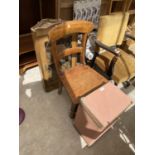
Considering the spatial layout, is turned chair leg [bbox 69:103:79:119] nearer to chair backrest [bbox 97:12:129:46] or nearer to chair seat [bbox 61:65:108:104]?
chair seat [bbox 61:65:108:104]

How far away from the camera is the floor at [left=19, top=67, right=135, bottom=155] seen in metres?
1.38

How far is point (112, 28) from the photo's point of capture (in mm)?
1785

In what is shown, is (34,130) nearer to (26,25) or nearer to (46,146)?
(46,146)

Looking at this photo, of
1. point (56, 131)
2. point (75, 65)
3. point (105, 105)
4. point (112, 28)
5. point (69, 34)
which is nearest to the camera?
point (105, 105)

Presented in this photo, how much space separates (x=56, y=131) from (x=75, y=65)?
2.40 feet

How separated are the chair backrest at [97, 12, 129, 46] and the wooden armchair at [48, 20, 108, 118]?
34 centimetres

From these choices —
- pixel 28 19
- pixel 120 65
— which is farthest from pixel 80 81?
pixel 28 19

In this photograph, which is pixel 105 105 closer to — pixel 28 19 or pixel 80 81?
pixel 80 81

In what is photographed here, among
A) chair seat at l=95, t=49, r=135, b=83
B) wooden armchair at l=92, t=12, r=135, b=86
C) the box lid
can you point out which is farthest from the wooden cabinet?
the box lid

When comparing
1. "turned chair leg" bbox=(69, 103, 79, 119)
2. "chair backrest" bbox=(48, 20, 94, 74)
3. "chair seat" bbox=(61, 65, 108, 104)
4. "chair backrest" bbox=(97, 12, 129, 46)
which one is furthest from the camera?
"chair backrest" bbox=(97, 12, 129, 46)

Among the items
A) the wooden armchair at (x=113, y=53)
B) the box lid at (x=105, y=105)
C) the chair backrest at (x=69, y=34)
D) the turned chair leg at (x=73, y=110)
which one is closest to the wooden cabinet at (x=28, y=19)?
the chair backrest at (x=69, y=34)

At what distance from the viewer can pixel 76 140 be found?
4.77ft

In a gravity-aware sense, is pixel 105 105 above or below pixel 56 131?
above
